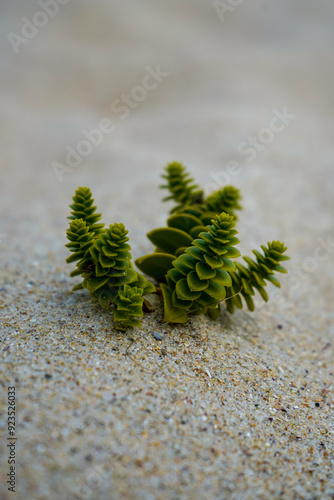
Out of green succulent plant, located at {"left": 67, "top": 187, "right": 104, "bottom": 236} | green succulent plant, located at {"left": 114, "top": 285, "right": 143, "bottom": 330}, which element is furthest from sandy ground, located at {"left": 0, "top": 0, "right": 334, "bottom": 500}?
green succulent plant, located at {"left": 67, "top": 187, "right": 104, "bottom": 236}

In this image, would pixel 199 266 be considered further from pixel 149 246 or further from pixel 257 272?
pixel 149 246

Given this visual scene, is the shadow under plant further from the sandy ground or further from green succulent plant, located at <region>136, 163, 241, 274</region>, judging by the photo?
the sandy ground

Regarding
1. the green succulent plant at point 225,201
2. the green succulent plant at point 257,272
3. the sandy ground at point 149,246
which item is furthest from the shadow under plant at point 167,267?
the green succulent plant at point 225,201

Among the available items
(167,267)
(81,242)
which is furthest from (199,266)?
(81,242)

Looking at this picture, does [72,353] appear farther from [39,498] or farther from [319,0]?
[319,0]

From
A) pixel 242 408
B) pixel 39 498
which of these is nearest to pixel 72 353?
pixel 39 498

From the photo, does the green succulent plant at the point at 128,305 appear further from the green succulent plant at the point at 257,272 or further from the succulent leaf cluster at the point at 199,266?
the green succulent plant at the point at 257,272
